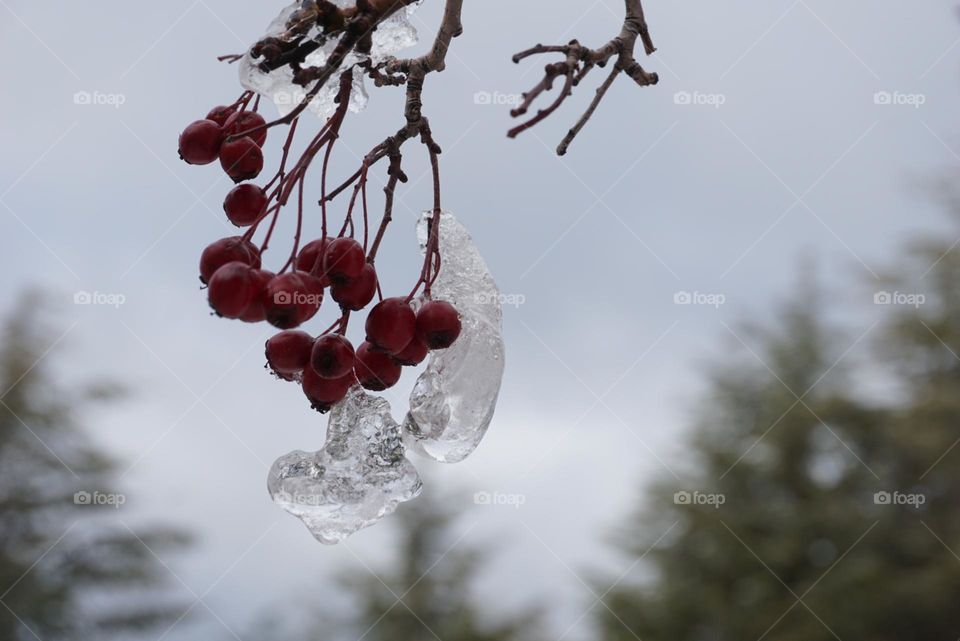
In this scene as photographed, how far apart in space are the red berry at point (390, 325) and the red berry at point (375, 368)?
0.02 meters

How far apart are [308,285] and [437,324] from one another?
0.21ft

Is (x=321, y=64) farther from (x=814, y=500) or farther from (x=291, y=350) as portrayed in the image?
(x=814, y=500)

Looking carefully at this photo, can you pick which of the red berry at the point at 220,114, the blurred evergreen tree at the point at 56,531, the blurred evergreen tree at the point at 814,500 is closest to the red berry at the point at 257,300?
the red berry at the point at 220,114

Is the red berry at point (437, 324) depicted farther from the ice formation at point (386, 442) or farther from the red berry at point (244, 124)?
the red berry at point (244, 124)

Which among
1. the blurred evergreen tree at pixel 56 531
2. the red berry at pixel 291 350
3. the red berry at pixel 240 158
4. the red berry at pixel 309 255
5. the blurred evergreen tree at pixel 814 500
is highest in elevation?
the red berry at pixel 240 158

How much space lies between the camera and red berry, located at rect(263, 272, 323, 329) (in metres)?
0.38

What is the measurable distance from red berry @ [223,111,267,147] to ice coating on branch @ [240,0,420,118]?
0.03 meters

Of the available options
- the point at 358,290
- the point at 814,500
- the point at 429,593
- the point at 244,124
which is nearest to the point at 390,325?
the point at 358,290

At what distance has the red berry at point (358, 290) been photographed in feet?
1.37

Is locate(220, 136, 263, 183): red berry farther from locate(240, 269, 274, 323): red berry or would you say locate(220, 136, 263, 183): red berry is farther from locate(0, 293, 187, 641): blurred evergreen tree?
locate(0, 293, 187, 641): blurred evergreen tree

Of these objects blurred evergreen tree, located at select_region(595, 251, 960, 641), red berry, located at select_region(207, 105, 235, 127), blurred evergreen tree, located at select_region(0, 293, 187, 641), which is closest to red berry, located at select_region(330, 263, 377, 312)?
red berry, located at select_region(207, 105, 235, 127)

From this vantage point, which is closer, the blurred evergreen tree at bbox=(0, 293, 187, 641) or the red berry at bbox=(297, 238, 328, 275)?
the red berry at bbox=(297, 238, 328, 275)

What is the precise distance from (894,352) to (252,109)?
3682mm

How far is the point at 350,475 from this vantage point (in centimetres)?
44
